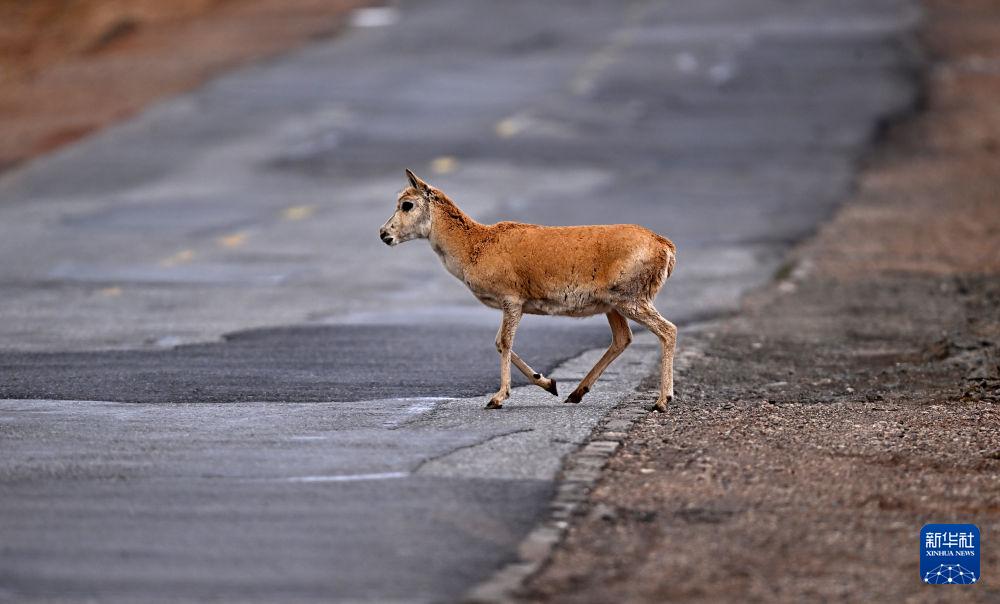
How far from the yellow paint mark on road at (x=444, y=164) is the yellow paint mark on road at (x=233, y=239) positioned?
6896mm

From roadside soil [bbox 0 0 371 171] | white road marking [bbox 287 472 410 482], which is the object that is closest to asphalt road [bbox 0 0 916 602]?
white road marking [bbox 287 472 410 482]

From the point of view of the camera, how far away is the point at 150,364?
51.5 ft

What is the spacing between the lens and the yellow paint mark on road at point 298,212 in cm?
2828

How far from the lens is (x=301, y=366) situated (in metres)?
15.6

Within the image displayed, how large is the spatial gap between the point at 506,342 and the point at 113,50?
129 feet

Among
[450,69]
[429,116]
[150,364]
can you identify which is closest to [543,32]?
[450,69]

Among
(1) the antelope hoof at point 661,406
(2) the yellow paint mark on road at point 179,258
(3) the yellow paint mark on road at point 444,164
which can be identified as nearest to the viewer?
(1) the antelope hoof at point 661,406

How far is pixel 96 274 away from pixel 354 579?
15.0m

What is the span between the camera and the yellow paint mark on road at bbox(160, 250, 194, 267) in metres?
23.8

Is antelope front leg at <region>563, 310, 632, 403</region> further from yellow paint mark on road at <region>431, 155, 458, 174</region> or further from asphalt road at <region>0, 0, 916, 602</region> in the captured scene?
yellow paint mark on road at <region>431, 155, 458, 174</region>

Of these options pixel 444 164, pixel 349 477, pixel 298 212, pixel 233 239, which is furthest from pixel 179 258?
pixel 349 477

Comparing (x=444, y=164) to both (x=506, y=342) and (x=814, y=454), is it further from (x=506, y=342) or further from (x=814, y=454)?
(x=814, y=454)

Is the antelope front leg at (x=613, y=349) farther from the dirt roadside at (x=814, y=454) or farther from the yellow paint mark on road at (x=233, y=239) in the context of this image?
the yellow paint mark on road at (x=233, y=239)

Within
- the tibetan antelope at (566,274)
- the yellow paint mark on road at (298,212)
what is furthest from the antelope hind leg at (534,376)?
the yellow paint mark on road at (298,212)
